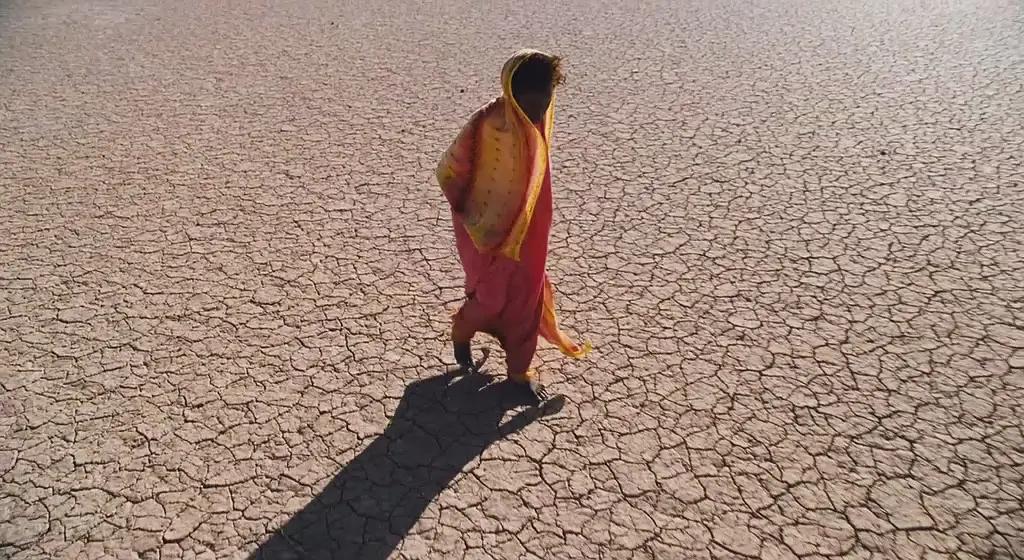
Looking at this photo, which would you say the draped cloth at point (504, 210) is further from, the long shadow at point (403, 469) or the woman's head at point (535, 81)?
the long shadow at point (403, 469)

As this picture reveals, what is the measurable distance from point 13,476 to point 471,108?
4024mm

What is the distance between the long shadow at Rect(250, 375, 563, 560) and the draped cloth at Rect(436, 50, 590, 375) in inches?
12.4

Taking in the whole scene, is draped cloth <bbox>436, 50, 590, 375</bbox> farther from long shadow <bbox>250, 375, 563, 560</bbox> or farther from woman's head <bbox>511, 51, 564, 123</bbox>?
long shadow <bbox>250, 375, 563, 560</bbox>

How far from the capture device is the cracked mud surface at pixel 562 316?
2.61 metres

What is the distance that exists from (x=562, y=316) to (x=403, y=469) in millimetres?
1133

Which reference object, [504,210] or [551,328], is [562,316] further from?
[504,210]

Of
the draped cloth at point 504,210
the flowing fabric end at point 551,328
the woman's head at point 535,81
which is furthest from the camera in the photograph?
the flowing fabric end at point 551,328

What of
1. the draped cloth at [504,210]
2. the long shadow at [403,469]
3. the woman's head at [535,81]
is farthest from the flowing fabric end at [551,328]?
the woman's head at [535,81]

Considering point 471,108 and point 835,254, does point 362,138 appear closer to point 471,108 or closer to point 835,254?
point 471,108

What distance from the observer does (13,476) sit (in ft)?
9.14

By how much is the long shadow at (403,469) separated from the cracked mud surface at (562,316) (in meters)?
0.01

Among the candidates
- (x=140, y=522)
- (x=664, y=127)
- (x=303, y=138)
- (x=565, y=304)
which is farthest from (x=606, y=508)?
(x=303, y=138)

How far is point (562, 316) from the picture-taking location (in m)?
3.55

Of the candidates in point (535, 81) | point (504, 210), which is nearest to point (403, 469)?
point (504, 210)
